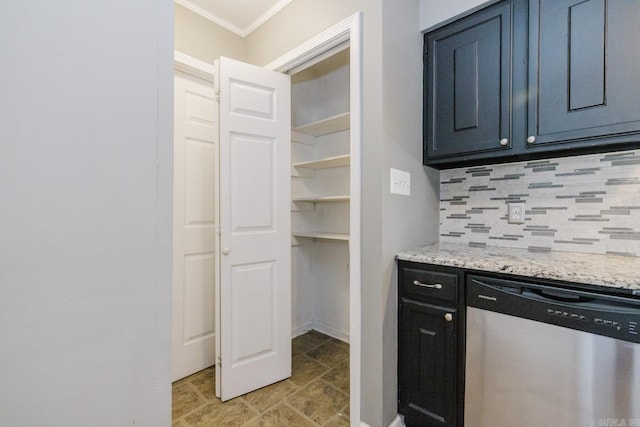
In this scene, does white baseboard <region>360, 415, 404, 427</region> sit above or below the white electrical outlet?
below

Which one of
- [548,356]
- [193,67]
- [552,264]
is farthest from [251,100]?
[548,356]

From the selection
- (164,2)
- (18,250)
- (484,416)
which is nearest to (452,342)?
(484,416)

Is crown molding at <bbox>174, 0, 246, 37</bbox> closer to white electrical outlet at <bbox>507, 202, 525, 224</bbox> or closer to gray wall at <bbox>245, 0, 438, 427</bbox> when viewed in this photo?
gray wall at <bbox>245, 0, 438, 427</bbox>

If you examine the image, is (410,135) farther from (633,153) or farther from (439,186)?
(633,153)

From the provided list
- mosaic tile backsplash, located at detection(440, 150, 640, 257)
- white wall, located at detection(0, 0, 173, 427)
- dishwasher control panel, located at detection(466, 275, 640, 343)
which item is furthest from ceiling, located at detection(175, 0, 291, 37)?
dishwasher control panel, located at detection(466, 275, 640, 343)

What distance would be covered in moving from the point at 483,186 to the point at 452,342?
989 mm

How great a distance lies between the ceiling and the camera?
2023 millimetres

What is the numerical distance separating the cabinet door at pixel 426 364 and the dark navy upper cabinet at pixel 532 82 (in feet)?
2.92

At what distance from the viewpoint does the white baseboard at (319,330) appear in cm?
265

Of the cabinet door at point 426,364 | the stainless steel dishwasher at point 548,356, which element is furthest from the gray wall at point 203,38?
the stainless steel dishwasher at point 548,356

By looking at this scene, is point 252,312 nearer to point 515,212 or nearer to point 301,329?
point 301,329

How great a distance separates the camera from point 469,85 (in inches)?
62.3

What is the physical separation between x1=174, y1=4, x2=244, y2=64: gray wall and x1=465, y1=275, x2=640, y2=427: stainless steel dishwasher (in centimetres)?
227

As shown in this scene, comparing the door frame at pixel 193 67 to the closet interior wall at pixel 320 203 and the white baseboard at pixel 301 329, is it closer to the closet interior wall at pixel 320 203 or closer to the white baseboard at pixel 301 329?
the closet interior wall at pixel 320 203
